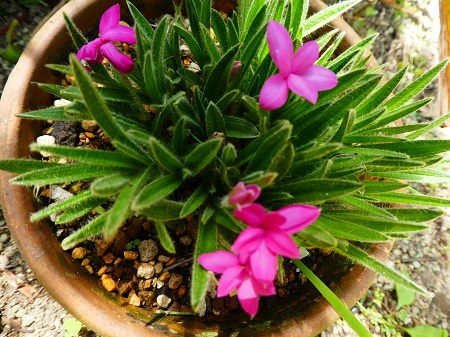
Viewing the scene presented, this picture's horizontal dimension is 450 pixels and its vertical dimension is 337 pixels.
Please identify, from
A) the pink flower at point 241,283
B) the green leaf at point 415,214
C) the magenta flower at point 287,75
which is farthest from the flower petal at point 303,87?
the green leaf at point 415,214

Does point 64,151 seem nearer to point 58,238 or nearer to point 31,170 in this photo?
point 31,170

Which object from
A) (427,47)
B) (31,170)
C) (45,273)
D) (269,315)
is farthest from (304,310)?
(427,47)

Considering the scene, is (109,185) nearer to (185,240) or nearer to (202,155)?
(202,155)

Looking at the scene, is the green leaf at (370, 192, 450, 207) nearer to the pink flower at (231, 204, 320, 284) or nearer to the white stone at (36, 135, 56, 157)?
the pink flower at (231, 204, 320, 284)

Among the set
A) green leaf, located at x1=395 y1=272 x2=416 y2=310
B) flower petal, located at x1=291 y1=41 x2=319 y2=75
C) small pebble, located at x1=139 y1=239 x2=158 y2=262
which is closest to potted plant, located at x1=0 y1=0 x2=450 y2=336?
flower petal, located at x1=291 y1=41 x2=319 y2=75

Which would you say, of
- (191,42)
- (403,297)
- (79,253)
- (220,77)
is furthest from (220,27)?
(403,297)

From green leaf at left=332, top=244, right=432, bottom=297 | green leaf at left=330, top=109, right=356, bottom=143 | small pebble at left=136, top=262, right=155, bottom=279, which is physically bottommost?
small pebble at left=136, top=262, right=155, bottom=279

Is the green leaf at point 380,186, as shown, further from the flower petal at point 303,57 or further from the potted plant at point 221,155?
the flower petal at point 303,57
